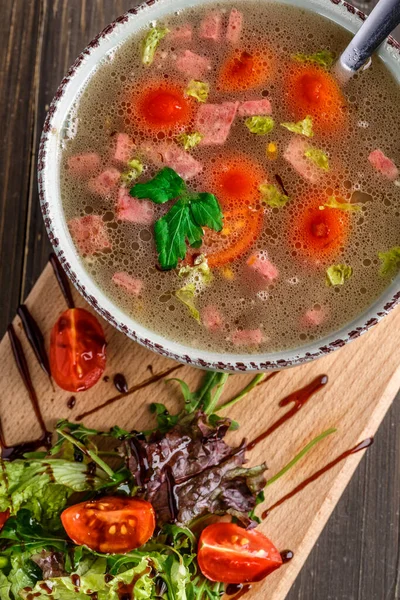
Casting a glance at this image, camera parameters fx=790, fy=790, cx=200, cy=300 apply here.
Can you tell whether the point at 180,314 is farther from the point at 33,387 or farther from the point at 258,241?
the point at 33,387

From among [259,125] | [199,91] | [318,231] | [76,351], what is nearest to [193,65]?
[199,91]

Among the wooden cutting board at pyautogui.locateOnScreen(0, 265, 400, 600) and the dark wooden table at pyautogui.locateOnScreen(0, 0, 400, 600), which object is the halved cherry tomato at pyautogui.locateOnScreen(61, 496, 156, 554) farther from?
the dark wooden table at pyautogui.locateOnScreen(0, 0, 400, 600)

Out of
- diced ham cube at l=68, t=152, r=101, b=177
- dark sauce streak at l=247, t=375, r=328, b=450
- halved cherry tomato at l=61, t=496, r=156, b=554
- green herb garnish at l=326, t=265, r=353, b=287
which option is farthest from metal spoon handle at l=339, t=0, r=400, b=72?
halved cherry tomato at l=61, t=496, r=156, b=554

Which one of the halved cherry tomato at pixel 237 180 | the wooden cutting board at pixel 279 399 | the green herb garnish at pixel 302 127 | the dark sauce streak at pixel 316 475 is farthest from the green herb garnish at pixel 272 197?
the dark sauce streak at pixel 316 475

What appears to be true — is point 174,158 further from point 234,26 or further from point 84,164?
point 234,26

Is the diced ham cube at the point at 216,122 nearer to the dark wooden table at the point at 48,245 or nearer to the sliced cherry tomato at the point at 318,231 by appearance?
the sliced cherry tomato at the point at 318,231

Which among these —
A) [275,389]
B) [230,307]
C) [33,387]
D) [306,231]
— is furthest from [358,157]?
[33,387]
